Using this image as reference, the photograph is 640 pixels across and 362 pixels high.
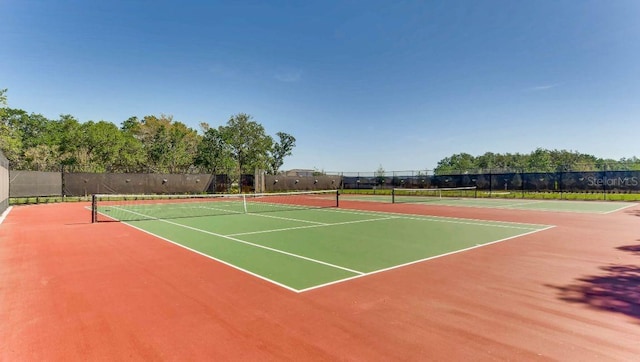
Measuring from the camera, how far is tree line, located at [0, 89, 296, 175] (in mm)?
36969

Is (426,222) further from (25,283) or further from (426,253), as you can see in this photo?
(25,283)

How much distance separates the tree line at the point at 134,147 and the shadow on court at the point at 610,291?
37.4 m

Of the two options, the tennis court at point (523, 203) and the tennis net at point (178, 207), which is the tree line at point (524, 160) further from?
the tennis net at point (178, 207)

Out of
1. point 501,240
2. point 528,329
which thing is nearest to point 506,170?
point 501,240

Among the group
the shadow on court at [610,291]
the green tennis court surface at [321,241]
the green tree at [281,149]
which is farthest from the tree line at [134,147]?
the shadow on court at [610,291]

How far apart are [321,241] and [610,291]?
5850mm

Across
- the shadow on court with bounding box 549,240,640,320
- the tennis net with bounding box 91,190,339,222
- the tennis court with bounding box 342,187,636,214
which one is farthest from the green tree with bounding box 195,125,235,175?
the shadow on court with bounding box 549,240,640,320

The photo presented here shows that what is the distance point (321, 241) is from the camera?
30.0 feet

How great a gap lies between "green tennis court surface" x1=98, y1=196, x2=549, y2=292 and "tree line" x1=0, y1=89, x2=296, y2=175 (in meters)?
28.3

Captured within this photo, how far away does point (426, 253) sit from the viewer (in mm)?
7758

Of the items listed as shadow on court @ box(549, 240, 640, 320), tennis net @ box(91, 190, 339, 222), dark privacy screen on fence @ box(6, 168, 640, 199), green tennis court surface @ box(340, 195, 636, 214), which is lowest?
tennis net @ box(91, 190, 339, 222)

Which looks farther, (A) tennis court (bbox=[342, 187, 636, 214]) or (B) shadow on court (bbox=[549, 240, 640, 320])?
(A) tennis court (bbox=[342, 187, 636, 214])

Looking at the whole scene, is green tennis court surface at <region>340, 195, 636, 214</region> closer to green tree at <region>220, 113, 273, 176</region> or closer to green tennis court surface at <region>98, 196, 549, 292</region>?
green tennis court surface at <region>98, 196, 549, 292</region>

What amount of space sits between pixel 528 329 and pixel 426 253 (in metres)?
3.94
